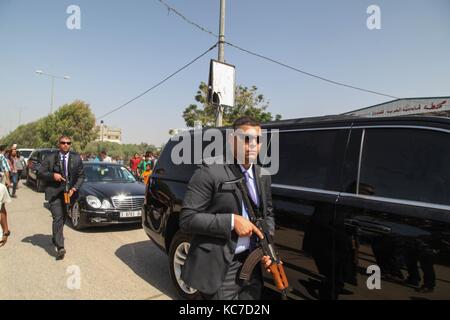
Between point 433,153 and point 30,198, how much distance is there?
12.7 metres

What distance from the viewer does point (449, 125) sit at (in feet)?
7.28

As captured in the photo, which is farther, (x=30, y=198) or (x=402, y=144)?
(x=30, y=198)

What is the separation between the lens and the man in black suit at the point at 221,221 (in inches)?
78.9

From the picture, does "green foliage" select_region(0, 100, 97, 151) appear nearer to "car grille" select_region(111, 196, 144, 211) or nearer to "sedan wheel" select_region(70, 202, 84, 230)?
"sedan wheel" select_region(70, 202, 84, 230)

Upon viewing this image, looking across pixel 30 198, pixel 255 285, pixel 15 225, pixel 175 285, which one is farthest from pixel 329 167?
pixel 30 198

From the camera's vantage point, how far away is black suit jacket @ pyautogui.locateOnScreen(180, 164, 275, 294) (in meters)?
2.00

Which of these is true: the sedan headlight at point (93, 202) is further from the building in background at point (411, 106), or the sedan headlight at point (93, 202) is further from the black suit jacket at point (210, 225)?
the building in background at point (411, 106)

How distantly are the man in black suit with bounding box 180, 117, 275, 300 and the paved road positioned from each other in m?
2.12

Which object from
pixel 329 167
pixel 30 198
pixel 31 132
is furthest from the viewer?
pixel 31 132

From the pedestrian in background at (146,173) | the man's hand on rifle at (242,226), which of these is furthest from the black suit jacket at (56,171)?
the pedestrian in background at (146,173)

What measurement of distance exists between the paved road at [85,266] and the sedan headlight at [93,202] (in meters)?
0.58

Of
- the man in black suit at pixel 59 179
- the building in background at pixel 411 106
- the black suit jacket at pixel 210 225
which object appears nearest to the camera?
the black suit jacket at pixel 210 225
